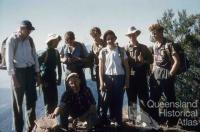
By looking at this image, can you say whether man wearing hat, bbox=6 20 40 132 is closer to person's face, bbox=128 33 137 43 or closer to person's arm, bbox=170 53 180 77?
person's face, bbox=128 33 137 43

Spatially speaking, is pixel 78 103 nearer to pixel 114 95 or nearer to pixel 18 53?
pixel 114 95

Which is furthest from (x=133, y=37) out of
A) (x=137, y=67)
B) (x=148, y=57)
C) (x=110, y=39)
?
(x=110, y=39)

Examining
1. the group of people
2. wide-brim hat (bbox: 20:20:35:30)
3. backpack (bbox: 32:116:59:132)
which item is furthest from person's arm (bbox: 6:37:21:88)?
backpack (bbox: 32:116:59:132)

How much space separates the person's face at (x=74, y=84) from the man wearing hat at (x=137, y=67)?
133 centimetres

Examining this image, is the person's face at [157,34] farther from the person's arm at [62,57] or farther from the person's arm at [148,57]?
the person's arm at [62,57]

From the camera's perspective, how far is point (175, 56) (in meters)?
7.15

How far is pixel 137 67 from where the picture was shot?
7.61 m

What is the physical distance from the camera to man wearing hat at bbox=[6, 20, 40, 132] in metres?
6.58

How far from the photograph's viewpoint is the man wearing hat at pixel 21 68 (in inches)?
259

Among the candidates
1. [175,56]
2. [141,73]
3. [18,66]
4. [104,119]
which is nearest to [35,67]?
[18,66]

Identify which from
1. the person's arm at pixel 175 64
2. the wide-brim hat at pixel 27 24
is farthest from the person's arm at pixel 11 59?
the person's arm at pixel 175 64

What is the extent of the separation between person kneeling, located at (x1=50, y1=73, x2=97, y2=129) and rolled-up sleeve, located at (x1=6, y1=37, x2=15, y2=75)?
121 centimetres

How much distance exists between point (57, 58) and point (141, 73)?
1.96 m

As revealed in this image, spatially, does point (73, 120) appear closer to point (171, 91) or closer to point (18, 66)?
point (18, 66)
